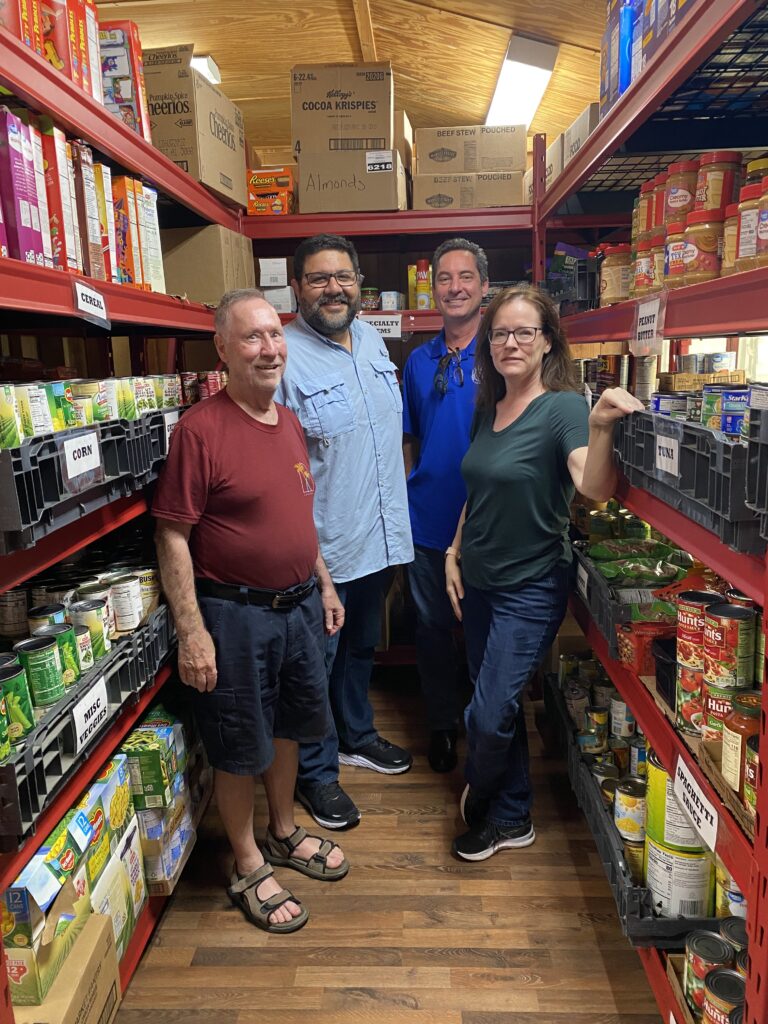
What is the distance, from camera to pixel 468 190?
337 cm

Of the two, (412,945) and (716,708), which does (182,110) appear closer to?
(716,708)

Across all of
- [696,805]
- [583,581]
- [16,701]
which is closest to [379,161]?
[583,581]

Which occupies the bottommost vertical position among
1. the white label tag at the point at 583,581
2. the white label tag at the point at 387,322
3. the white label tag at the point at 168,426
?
the white label tag at the point at 583,581

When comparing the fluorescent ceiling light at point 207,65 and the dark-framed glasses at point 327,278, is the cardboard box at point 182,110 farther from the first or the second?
the fluorescent ceiling light at point 207,65

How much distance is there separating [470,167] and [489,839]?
2.81m

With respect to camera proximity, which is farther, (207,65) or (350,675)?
(207,65)

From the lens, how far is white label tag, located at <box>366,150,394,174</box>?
126 inches

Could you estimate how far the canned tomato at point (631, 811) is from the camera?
1904 millimetres

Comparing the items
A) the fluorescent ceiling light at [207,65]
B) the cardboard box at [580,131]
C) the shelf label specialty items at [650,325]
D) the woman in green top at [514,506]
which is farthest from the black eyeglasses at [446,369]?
the fluorescent ceiling light at [207,65]

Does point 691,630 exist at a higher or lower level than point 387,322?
lower

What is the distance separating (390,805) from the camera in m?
2.77

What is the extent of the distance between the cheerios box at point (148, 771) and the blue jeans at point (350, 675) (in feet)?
2.13

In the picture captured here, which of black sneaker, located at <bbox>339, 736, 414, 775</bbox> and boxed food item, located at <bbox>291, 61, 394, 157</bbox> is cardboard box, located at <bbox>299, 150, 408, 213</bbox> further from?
black sneaker, located at <bbox>339, 736, 414, 775</bbox>

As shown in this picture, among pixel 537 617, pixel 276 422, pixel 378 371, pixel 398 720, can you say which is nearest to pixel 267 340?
pixel 276 422
